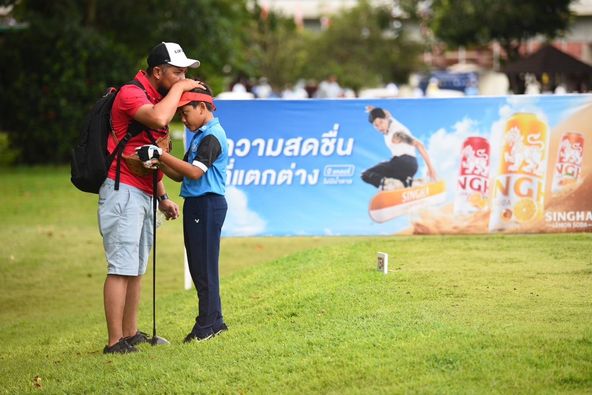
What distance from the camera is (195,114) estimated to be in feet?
25.5

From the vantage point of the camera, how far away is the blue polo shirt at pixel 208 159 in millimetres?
7680

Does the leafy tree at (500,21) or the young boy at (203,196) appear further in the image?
the leafy tree at (500,21)

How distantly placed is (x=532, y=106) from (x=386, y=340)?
494 centimetres

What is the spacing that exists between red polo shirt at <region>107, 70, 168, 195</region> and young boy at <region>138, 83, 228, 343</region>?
21 cm

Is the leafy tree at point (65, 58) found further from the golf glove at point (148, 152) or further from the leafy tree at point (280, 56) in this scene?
the leafy tree at point (280, 56)

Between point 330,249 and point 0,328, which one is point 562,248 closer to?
point 330,249

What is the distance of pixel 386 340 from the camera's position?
710 centimetres

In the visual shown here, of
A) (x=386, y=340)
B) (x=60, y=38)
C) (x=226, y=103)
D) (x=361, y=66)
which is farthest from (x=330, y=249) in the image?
(x=361, y=66)

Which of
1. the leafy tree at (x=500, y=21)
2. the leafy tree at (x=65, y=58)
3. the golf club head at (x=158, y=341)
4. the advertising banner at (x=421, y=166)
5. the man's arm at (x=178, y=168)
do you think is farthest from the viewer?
the leafy tree at (x=500, y=21)

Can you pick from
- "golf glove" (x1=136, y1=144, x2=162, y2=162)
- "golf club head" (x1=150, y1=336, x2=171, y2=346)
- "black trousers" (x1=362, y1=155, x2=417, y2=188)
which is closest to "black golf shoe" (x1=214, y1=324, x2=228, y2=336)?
"golf club head" (x1=150, y1=336, x2=171, y2=346)

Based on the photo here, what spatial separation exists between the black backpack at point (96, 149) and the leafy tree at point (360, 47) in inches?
2224

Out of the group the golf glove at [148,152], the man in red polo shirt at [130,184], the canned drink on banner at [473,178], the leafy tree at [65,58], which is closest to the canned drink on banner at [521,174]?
the canned drink on banner at [473,178]

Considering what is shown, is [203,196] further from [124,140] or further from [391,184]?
[391,184]

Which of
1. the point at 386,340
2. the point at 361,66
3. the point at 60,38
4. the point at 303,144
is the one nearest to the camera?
the point at 386,340
